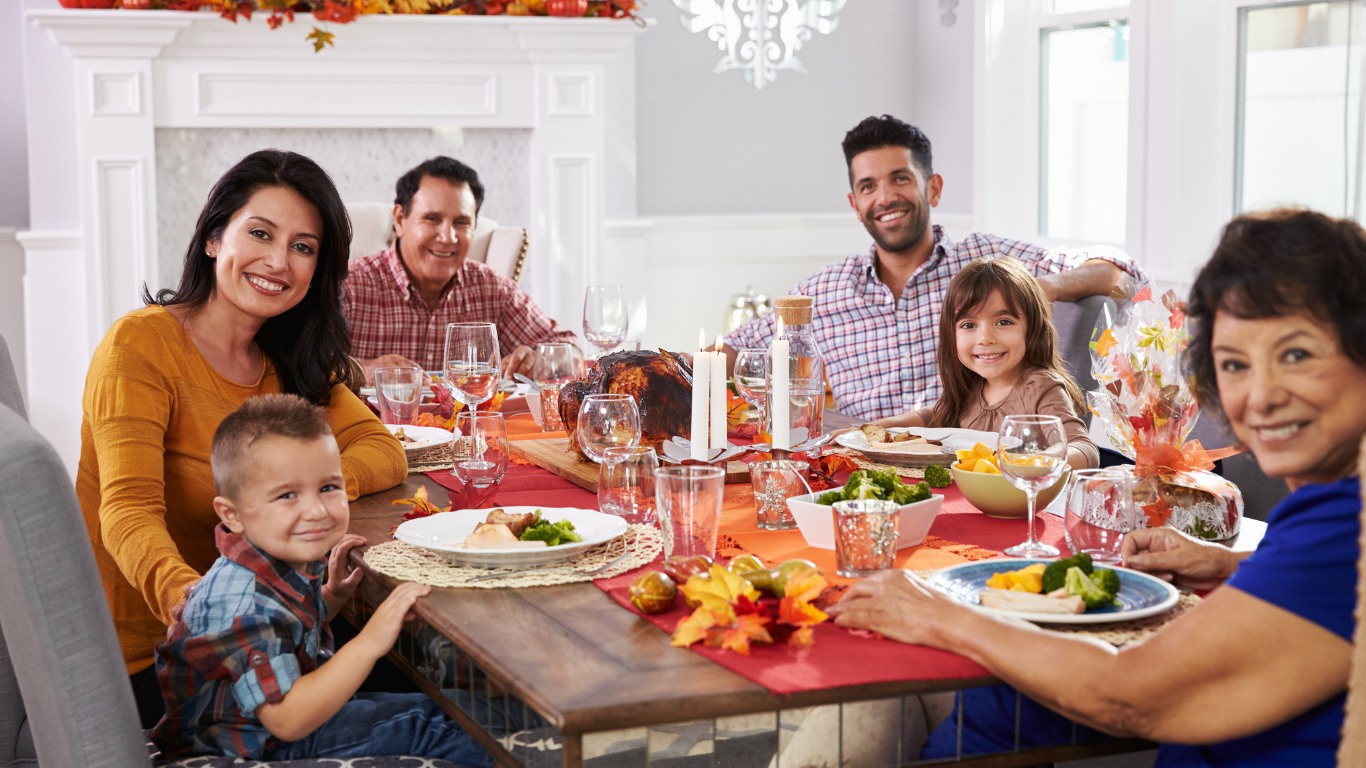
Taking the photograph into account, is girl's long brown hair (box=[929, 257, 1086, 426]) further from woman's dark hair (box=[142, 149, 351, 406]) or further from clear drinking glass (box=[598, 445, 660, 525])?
woman's dark hair (box=[142, 149, 351, 406])

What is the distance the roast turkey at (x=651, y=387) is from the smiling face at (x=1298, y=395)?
1.06 m

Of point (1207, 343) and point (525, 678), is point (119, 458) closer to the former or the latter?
point (525, 678)

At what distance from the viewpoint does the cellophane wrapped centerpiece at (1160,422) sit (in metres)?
1.82

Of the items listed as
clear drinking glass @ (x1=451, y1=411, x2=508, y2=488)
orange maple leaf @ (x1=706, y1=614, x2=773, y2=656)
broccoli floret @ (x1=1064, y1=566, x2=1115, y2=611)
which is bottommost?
orange maple leaf @ (x1=706, y1=614, x2=773, y2=656)

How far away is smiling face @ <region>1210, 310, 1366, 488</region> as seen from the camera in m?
1.27

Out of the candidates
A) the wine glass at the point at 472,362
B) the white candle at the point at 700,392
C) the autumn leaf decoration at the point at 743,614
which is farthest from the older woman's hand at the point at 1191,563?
the wine glass at the point at 472,362

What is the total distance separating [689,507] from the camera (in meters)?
1.64

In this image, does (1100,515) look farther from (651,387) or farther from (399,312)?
(399,312)

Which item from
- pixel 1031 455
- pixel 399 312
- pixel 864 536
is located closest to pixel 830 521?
pixel 864 536

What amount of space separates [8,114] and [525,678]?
500cm

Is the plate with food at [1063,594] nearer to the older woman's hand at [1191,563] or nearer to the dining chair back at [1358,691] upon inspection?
the older woman's hand at [1191,563]

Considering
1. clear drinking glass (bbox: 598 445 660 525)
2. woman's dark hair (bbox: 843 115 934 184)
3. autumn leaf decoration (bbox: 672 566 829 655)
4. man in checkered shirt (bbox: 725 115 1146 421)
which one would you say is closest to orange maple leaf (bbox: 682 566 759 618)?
autumn leaf decoration (bbox: 672 566 829 655)

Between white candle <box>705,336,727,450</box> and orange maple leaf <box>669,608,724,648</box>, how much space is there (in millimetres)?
663

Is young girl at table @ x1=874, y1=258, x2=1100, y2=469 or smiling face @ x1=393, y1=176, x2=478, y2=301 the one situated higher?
smiling face @ x1=393, y1=176, x2=478, y2=301
